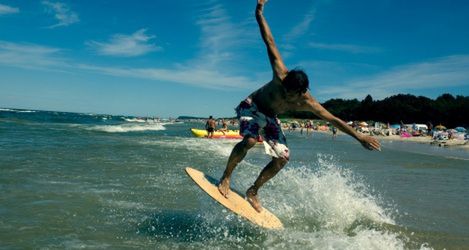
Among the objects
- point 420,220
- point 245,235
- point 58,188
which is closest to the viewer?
point 245,235

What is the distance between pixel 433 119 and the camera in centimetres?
9606

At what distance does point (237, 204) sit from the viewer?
609 cm

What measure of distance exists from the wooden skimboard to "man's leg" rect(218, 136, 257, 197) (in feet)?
0.28

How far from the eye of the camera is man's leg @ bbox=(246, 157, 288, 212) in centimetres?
607

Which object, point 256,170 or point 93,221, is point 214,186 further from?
point 256,170

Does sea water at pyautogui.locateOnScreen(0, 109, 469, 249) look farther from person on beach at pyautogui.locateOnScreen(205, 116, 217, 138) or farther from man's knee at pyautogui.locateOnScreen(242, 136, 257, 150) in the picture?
person on beach at pyautogui.locateOnScreen(205, 116, 217, 138)

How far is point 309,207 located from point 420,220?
1822mm

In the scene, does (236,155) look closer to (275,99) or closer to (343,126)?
(275,99)

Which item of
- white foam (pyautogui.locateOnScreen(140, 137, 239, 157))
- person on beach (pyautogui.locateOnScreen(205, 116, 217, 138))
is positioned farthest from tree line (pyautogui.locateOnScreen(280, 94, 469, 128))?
white foam (pyautogui.locateOnScreen(140, 137, 239, 157))

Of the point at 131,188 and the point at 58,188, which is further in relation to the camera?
the point at 131,188

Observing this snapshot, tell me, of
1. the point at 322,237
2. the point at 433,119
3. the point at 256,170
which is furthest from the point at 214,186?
the point at 433,119

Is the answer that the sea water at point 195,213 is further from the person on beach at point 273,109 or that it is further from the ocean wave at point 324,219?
the person on beach at point 273,109

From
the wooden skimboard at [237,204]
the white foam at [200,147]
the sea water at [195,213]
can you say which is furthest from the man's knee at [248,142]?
the white foam at [200,147]

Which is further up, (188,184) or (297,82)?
(297,82)
